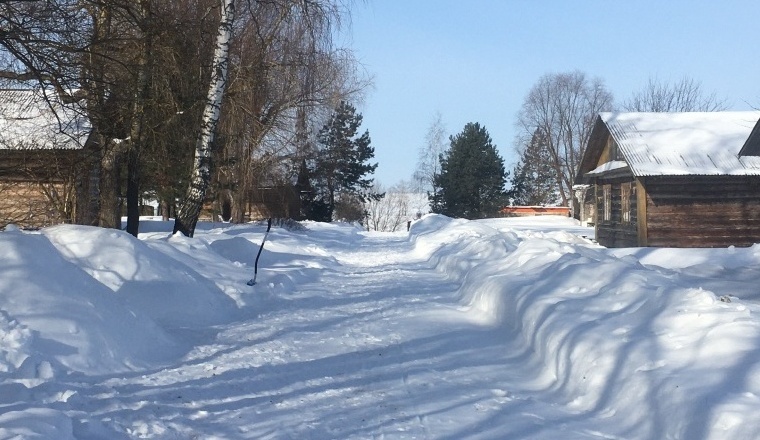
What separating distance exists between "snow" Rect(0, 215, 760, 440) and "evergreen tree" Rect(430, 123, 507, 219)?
52.2 metres

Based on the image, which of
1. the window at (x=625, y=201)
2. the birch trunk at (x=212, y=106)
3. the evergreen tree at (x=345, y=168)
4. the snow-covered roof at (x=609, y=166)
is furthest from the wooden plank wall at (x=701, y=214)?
the evergreen tree at (x=345, y=168)

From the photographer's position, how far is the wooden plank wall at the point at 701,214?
82.8ft

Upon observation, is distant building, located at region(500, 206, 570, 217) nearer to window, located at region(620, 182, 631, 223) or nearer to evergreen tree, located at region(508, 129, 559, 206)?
evergreen tree, located at region(508, 129, 559, 206)

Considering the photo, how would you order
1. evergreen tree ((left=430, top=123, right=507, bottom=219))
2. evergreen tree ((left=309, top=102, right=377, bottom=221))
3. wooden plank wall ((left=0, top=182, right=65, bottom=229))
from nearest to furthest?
wooden plank wall ((left=0, top=182, right=65, bottom=229)) < evergreen tree ((left=309, top=102, right=377, bottom=221)) < evergreen tree ((left=430, top=123, right=507, bottom=219))

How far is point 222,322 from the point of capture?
33.9 ft

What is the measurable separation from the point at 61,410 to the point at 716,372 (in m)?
4.74

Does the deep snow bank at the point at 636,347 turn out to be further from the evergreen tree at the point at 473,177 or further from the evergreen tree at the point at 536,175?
the evergreen tree at the point at 536,175

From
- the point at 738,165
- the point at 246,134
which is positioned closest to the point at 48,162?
the point at 246,134

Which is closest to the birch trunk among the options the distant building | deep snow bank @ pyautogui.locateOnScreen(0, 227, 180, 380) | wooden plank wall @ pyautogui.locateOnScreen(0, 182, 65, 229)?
wooden plank wall @ pyautogui.locateOnScreen(0, 182, 65, 229)

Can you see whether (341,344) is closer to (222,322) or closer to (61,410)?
(222,322)

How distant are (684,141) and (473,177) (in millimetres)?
37618

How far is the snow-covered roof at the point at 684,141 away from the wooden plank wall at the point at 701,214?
80 centimetres

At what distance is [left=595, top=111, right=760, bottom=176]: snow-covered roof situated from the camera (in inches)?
969

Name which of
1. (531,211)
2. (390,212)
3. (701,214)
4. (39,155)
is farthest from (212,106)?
(390,212)
